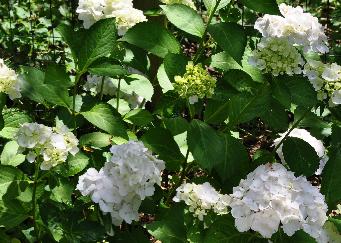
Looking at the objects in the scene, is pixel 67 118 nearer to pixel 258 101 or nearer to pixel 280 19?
pixel 258 101

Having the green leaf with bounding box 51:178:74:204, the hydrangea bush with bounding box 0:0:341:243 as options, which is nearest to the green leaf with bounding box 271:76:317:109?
the hydrangea bush with bounding box 0:0:341:243

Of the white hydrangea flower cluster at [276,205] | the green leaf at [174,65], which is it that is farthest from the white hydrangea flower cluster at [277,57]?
the white hydrangea flower cluster at [276,205]

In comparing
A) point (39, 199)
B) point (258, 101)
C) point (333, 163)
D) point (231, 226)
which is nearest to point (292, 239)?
point (231, 226)

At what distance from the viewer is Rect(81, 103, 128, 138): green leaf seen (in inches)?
81.5

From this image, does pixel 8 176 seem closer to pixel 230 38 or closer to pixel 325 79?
pixel 230 38

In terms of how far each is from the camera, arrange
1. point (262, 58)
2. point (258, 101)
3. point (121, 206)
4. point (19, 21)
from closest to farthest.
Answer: point (121, 206)
point (262, 58)
point (258, 101)
point (19, 21)

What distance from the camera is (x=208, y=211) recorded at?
1.88m

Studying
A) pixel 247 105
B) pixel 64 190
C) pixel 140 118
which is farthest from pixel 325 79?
pixel 64 190

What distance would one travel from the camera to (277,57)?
1.98 meters

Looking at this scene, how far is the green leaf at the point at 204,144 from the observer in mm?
1970

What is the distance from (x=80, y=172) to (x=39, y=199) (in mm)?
206

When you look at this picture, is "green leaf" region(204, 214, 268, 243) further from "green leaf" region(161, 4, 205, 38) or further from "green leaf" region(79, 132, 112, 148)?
"green leaf" region(161, 4, 205, 38)

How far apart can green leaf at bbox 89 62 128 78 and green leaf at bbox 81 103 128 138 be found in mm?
142

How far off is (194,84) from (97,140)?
1.43ft
